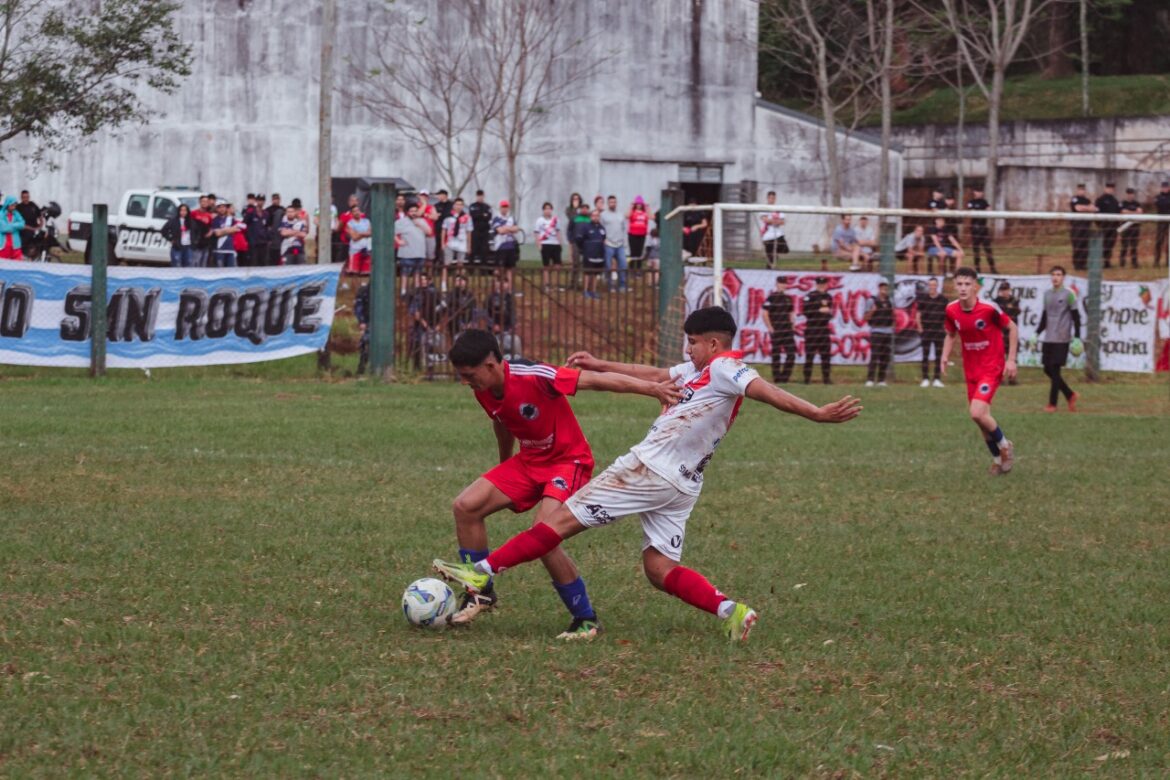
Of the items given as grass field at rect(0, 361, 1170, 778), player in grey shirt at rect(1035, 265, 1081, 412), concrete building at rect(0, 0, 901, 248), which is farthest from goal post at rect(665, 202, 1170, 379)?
concrete building at rect(0, 0, 901, 248)

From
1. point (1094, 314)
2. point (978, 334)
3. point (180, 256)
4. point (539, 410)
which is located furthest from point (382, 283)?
point (539, 410)

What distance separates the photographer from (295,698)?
5961 mm

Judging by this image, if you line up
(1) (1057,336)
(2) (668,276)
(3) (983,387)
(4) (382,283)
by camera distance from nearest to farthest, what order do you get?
1. (3) (983,387)
2. (1) (1057,336)
3. (4) (382,283)
4. (2) (668,276)

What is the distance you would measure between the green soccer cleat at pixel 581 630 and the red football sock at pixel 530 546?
Answer: 14.8 inches

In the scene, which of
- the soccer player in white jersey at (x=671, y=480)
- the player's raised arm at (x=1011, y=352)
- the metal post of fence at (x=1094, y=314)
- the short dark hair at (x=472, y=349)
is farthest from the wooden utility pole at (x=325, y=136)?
the soccer player in white jersey at (x=671, y=480)

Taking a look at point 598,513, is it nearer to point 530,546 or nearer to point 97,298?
point 530,546

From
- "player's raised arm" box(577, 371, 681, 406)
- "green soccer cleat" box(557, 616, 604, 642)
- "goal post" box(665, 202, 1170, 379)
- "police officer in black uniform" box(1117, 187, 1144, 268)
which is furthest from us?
"police officer in black uniform" box(1117, 187, 1144, 268)

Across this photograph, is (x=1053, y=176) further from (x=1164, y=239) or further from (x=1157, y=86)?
(x=1164, y=239)

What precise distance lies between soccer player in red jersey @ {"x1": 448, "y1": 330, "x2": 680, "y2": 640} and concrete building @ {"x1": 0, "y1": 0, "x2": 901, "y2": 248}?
31.2 m

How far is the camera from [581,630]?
23.8 feet

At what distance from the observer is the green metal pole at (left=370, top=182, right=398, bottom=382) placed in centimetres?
2141

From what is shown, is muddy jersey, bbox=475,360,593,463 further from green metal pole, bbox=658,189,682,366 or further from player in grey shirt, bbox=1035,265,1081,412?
green metal pole, bbox=658,189,682,366

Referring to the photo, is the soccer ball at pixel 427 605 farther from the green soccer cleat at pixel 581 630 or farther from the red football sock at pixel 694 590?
the red football sock at pixel 694 590

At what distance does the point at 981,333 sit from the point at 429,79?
26.9m
